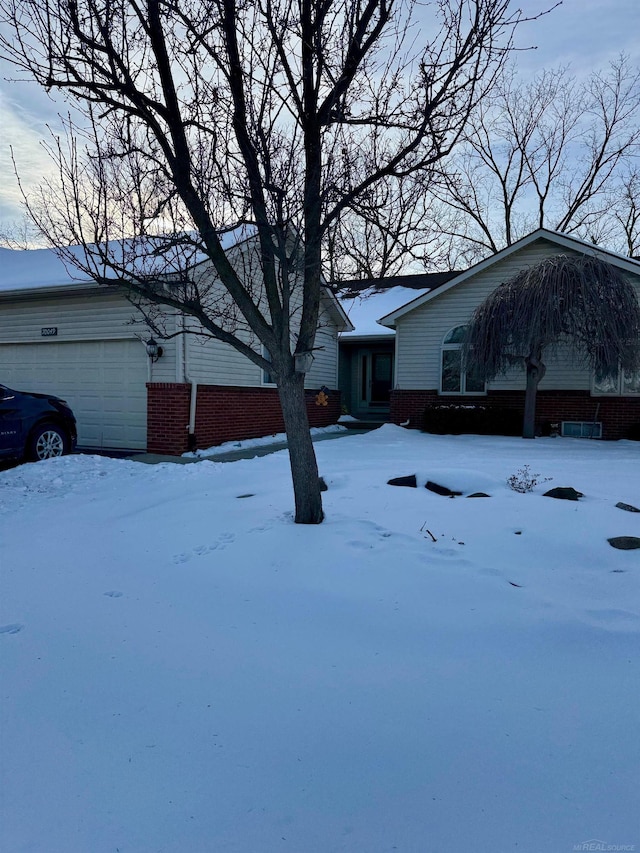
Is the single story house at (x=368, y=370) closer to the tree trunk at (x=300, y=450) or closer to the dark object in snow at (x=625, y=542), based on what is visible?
the tree trunk at (x=300, y=450)

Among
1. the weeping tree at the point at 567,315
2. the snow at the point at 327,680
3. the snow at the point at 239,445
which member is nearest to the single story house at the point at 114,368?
the snow at the point at 239,445

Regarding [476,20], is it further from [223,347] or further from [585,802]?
[223,347]

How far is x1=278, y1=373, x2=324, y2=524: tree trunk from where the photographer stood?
4996 millimetres

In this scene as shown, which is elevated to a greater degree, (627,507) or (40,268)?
(40,268)

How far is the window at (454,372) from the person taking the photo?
1482cm

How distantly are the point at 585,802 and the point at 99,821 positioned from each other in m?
1.73

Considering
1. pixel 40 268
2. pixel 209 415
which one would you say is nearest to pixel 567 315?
pixel 209 415

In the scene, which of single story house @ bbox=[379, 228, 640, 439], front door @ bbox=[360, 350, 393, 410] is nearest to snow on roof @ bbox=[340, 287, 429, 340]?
front door @ bbox=[360, 350, 393, 410]

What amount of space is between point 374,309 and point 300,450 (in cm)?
1585

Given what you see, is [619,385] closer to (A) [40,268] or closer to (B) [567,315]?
(B) [567,315]

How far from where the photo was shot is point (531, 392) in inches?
508

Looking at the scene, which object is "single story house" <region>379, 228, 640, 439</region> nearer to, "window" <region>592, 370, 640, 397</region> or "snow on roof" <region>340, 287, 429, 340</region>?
"window" <region>592, 370, 640, 397</region>

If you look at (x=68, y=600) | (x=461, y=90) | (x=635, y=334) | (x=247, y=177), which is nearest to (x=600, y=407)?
(x=635, y=334)

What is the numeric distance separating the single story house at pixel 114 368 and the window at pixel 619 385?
23.3ft
